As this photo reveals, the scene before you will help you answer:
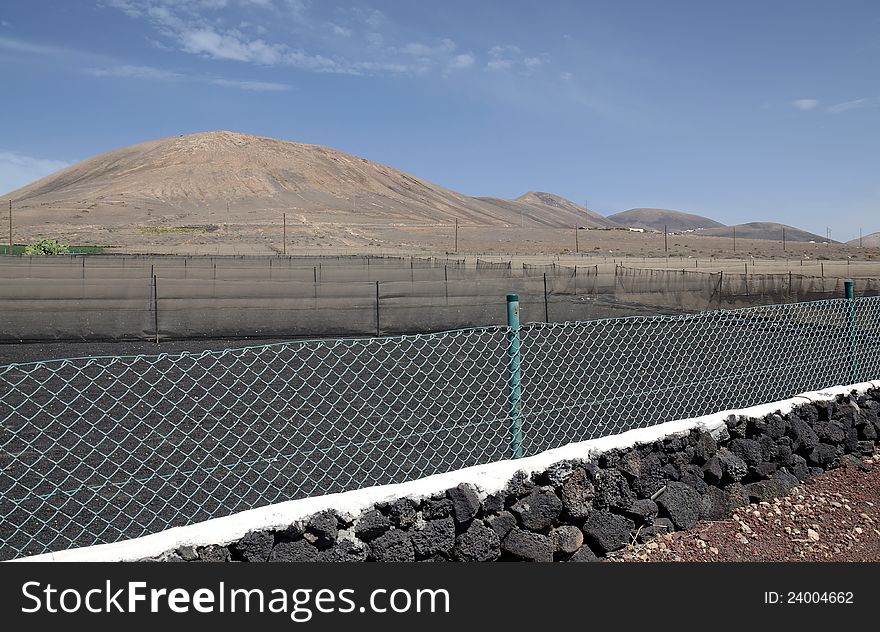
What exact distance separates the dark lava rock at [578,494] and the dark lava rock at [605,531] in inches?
2.2

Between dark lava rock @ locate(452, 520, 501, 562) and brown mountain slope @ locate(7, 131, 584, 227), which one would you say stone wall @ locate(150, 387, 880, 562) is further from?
brown mountain slope @ locate(7, 131, 584, 227)

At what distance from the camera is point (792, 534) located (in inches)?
152

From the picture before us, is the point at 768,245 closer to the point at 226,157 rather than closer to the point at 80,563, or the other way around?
the point at 80,563

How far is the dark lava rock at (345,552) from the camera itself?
2888 mm

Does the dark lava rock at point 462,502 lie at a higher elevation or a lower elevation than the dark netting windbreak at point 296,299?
lower

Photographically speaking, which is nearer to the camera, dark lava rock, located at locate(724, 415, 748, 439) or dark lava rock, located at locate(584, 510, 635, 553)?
dark lava rock, located at locate(584, 510, 635, 553)

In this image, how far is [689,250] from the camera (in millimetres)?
56438

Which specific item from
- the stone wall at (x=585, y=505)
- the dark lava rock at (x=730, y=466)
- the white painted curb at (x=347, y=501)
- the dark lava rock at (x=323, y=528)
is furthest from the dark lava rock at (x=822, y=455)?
the dark lava rock at (x=323, y=528)

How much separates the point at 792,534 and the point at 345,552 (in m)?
2.46

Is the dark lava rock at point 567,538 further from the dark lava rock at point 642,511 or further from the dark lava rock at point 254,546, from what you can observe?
the dark lava rock at point 254,546

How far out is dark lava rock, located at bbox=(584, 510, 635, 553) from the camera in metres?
3.55

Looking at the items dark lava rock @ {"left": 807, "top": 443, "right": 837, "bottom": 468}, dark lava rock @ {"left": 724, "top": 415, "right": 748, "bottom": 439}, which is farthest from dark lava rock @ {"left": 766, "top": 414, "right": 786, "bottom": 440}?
dark lava rock @ {"left": 807, "top": 443, "right": 837, "bottom": 468}

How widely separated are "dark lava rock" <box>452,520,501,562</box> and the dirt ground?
Result: 72cm

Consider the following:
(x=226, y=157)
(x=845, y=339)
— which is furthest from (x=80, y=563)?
(x=226, y=157)
